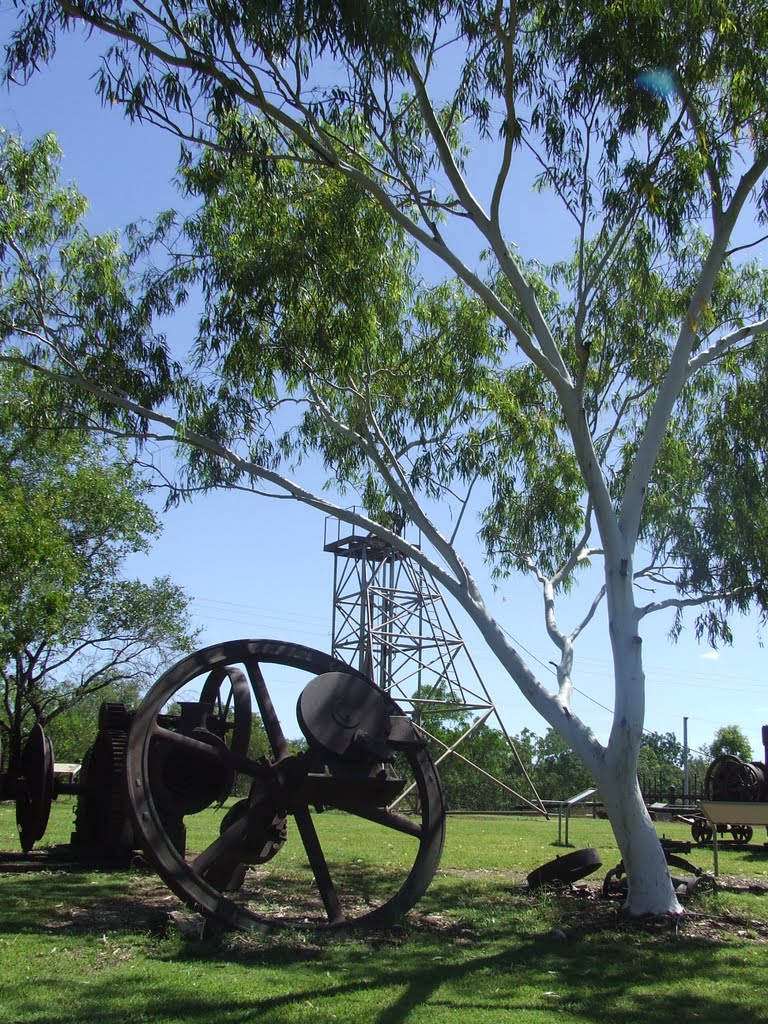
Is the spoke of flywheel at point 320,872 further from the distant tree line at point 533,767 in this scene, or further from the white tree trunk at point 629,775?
the distant tree line at point 533,767

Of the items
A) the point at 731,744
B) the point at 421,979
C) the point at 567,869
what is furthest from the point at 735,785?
the point at 731,744

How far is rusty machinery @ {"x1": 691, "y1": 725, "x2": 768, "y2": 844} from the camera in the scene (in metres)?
19.4

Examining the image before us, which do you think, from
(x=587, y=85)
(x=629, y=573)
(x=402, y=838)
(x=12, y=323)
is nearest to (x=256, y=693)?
(x=629, y=573)

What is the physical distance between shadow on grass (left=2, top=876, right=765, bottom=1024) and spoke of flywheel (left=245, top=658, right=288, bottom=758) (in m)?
1.60

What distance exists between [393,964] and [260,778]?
190cm

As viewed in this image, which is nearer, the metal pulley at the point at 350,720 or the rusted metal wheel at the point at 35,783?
the metal pulley at the point at 350,720

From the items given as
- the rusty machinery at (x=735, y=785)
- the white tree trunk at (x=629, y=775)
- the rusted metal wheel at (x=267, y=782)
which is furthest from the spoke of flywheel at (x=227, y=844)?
the rusty machinery at (x=735, y=785)

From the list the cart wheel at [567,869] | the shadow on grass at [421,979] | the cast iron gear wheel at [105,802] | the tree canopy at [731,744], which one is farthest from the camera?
the tree canopy at [731,744]

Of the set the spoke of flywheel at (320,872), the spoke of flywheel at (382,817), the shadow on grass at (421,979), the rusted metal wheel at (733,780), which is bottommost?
the shadow on grass at (421,979)

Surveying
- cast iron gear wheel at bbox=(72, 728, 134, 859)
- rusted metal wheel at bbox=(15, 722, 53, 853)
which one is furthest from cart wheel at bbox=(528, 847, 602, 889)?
rusted metal wheel at bbox=(15, 722, 53, 853)

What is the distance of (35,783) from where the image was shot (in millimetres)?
9578

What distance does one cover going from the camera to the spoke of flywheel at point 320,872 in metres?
7.99

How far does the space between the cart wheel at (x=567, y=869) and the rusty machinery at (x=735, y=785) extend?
9186mm

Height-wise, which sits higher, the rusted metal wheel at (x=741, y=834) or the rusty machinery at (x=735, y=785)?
the rusty machinery at (x=735, y=785)
